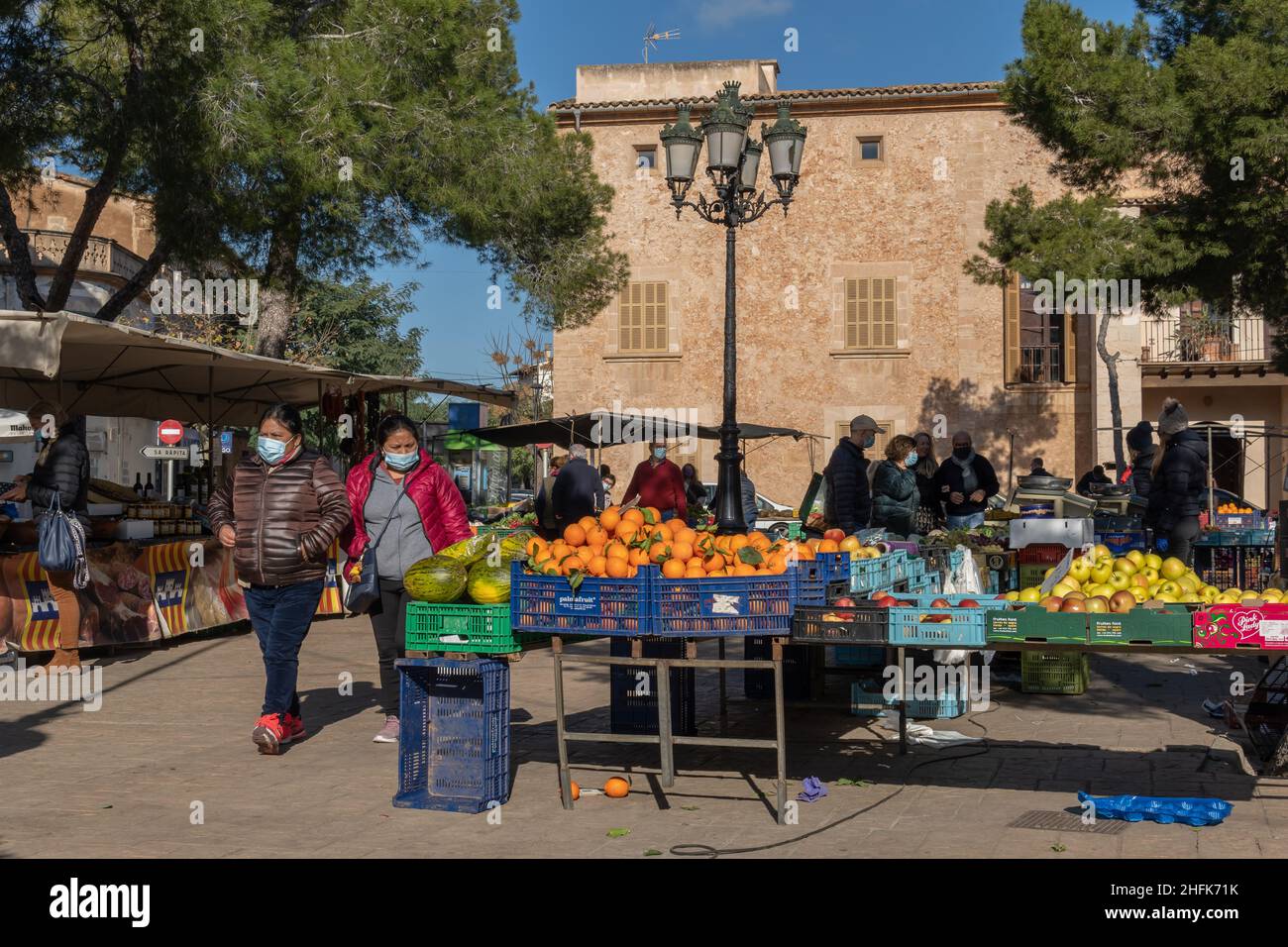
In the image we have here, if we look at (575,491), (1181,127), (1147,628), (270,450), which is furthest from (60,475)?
(1181,127)

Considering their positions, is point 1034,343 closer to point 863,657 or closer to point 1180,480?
point 1180,480

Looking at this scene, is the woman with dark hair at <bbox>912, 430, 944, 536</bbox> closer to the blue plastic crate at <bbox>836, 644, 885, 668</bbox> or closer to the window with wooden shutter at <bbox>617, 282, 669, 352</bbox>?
the blue plastic crate at <bbox>836, 644, 885, 668</bbox>

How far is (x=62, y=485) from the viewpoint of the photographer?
412 inches

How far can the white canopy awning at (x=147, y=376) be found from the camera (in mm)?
9961

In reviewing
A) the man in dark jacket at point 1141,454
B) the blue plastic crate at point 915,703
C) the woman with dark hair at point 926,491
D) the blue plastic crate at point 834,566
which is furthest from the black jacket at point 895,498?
the blue plastic crate at point 834,566

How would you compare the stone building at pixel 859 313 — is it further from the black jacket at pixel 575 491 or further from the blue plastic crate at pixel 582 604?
the blue plastic crate at pixel 582 604

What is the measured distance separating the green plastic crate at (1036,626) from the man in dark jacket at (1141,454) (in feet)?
27.5

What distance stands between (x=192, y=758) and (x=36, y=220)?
40746mm

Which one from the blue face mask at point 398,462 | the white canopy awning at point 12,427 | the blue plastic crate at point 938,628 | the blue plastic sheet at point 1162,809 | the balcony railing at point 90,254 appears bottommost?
the blue plastic sheet at point 1162,809

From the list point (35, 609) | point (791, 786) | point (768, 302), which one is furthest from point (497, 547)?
point (768, 302)

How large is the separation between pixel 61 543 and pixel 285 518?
3.74 m

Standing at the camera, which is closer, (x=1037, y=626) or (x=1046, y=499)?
(x=1037, y=626)

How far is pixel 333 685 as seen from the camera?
33.9 ft
